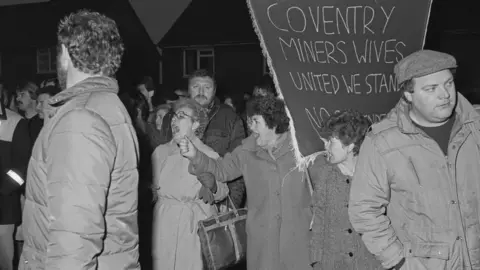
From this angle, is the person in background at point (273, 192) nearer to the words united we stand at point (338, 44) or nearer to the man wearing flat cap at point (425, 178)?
the words united we stand at point (338, 44)

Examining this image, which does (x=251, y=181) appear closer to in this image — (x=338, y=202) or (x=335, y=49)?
(x=338, y=202)

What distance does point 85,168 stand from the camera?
2.71 metres

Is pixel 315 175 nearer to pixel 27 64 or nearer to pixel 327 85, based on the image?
pixel 327 85

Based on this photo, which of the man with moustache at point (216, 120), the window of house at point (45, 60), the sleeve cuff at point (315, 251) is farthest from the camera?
the window of house at point (45, 60)

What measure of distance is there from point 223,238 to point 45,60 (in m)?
34.7

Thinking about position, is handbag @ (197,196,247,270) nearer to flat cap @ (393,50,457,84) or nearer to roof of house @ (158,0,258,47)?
flat cap @ (393,50,457,84)

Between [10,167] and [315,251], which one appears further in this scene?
[10,167]

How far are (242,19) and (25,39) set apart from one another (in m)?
15.1

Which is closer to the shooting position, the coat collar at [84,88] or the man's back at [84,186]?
the man's back at [84,186]

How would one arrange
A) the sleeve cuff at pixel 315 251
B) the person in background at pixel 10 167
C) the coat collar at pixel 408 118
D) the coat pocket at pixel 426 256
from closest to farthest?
the coat pocket at pixel 426 256, the coat collar at pixel 408 118, the sleeve cuff at pixel 315 251, the person in background at pixel 10 167

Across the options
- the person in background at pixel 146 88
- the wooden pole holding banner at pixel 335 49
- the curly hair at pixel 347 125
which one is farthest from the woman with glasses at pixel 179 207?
the person in background at pixel 146 88

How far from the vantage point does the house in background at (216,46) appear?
92.0 feet

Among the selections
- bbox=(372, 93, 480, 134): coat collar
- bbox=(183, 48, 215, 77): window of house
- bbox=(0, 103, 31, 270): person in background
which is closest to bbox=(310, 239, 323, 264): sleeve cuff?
bbox=(372, 93, 480, 134): coat collar

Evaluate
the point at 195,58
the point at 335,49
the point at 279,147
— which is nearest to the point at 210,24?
the point at 195,58
